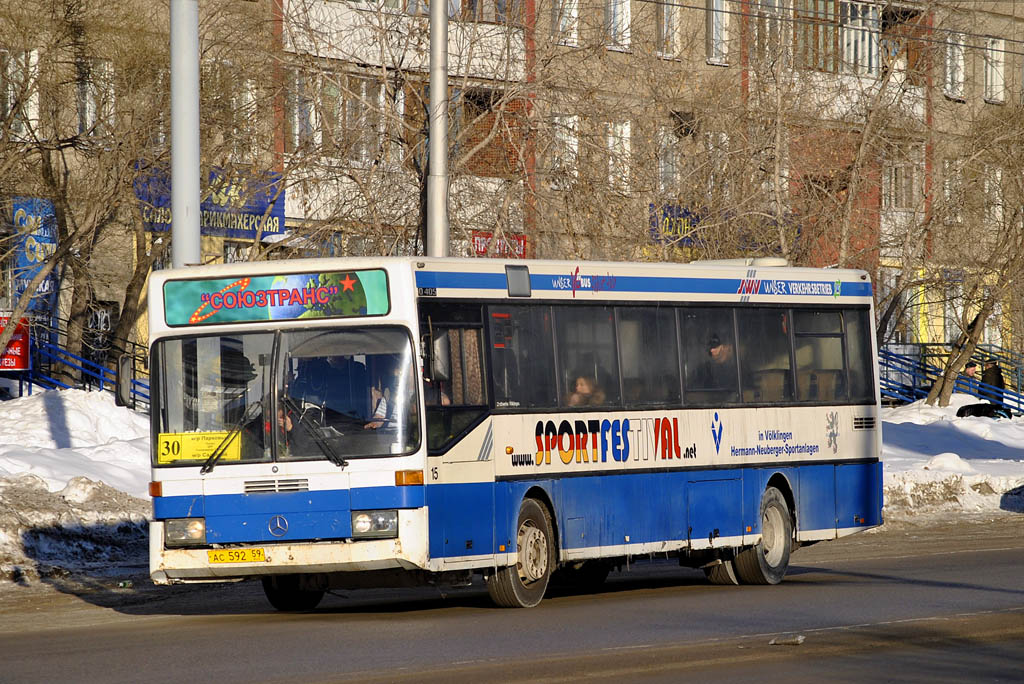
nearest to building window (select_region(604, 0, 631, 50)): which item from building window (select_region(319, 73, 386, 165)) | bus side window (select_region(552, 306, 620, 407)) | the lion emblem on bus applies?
building window (select_region(319, 73, 386, 165))

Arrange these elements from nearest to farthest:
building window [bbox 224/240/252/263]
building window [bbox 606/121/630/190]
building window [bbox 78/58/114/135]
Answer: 1. building window [bbox 606/121/630/190]
2. building window [bbox 78/58/114/135]
3. building window [bbox 224/240/252/263]

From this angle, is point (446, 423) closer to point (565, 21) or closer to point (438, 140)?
point (438, 140)

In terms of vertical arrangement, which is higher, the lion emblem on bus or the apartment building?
the apartment building

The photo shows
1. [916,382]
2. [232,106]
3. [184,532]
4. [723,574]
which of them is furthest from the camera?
[916,382]

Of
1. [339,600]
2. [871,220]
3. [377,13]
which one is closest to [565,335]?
[339,600]

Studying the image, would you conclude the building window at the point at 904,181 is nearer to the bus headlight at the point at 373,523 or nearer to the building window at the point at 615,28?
the building window at the point at 615,28

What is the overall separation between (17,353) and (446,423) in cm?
1919

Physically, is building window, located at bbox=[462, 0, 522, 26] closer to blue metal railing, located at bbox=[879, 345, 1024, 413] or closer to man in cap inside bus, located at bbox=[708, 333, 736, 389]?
man in cap inside bus, located at bbox=[708, 333, 736, 389]

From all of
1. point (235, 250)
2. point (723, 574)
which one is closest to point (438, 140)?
point (723, 574)

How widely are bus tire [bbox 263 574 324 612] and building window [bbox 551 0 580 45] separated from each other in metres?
11.9

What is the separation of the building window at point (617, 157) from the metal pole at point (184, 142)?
919 cm

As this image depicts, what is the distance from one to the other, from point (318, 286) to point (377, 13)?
11.6 meters

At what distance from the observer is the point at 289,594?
1433 centimetres

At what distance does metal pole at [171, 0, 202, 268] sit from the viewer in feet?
57.6
